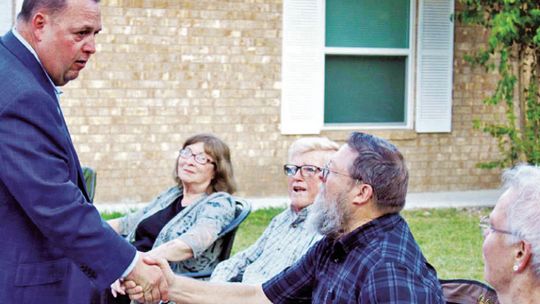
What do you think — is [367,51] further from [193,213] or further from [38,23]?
[38,23]

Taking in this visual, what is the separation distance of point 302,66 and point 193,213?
5241 millimetres

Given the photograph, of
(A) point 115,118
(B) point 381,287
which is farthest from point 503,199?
(A) point 115,118

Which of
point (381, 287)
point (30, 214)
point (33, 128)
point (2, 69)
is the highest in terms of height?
point (2, 69)

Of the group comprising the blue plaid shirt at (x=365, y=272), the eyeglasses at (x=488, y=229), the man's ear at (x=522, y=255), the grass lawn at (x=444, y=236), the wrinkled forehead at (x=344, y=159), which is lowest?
the grass lawn at (x=444, y=236)

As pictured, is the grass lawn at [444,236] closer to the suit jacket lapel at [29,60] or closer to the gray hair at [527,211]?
the suit jacket lapel at [29,60]

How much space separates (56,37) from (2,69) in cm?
22

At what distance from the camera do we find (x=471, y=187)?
431 inches

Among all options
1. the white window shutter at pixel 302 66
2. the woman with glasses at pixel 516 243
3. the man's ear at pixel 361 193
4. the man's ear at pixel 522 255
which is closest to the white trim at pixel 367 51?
the white window shutter at pixel 302 66

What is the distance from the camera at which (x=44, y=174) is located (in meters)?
3.20

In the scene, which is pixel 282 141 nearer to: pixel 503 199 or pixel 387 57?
pixel 387 57

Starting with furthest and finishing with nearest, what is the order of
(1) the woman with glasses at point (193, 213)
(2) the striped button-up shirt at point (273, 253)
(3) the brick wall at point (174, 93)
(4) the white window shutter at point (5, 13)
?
(3) the brick wall at point (174, 93) → (4) the white window shutter at point (5, 13) → (1) the woman with glasses at point (193, 213) → (2) the striped button-up shirt at point (273, 253)

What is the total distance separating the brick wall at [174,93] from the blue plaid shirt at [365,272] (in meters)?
6.12

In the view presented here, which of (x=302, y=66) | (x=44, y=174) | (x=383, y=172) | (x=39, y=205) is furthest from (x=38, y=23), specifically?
(x=302, y=66)

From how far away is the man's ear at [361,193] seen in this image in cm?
337
